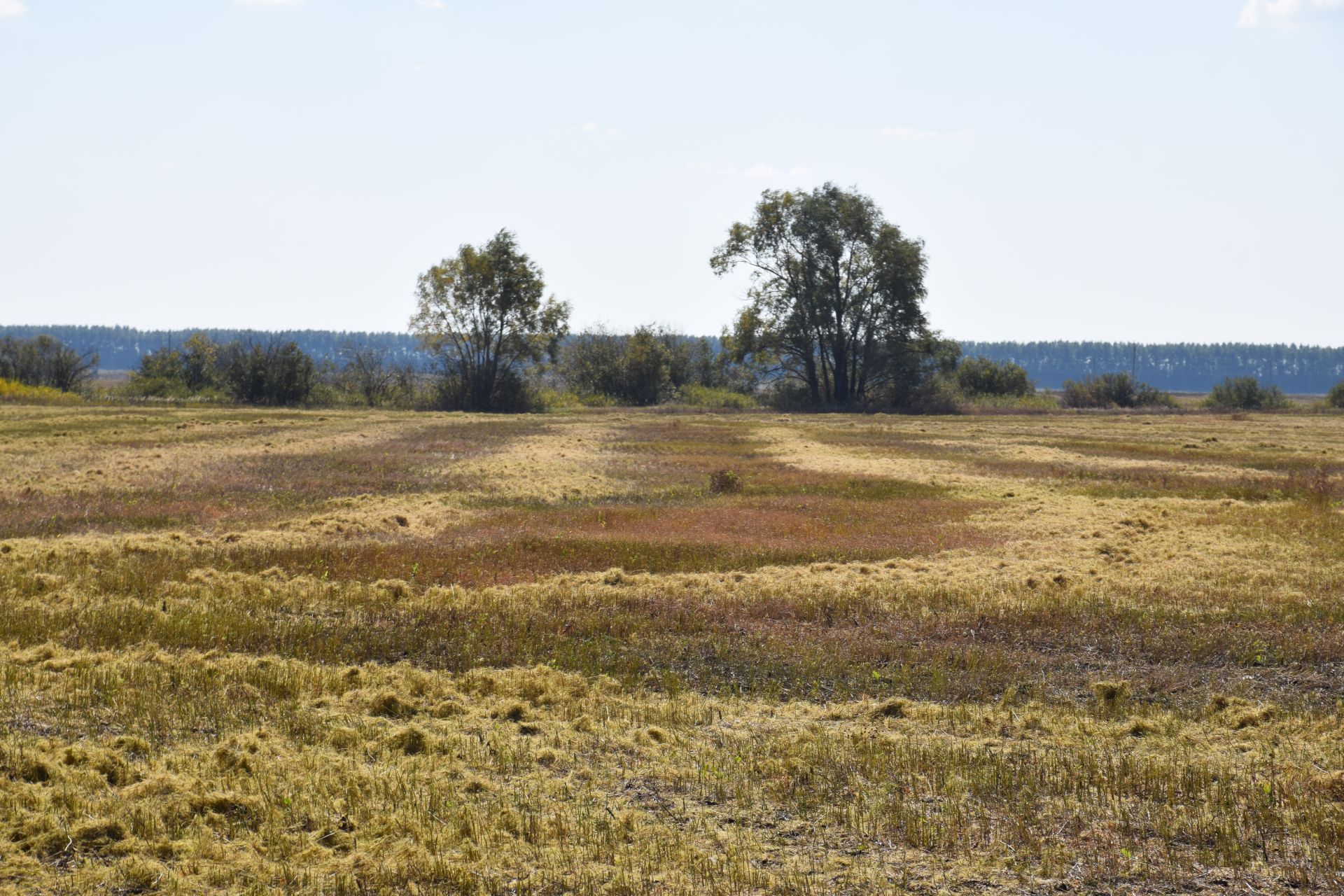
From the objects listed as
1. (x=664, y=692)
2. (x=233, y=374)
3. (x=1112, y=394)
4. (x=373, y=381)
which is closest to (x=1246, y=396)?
(x=1112, y=394)

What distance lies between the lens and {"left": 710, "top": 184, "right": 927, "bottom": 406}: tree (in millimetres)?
82562

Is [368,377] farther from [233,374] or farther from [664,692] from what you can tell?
[664,692]

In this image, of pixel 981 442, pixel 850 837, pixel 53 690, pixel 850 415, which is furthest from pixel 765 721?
pixel 850 415

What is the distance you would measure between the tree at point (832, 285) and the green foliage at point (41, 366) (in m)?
48.8

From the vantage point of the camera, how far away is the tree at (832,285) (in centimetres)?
8256

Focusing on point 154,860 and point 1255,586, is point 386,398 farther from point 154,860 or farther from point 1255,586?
point 154,860

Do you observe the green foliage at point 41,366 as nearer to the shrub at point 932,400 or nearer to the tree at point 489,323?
the tree at point 489,323

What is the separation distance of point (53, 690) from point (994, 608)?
39.9 ft

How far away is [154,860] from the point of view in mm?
7395

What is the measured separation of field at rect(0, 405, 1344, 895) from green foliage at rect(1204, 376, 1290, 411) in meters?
74.2

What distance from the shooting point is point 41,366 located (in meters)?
81.6

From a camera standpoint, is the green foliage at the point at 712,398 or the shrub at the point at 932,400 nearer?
the shrub at the point at 932,400

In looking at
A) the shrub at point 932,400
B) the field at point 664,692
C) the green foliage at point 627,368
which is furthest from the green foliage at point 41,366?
the shrub at point 932,400

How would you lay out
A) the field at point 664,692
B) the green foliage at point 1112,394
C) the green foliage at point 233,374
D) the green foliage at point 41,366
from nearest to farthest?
the field at point 664,692, the green foliage at point 233,374, the green foliage at point 41,366, the green foliage at point 1112,394
